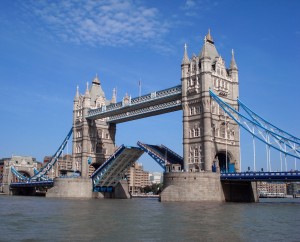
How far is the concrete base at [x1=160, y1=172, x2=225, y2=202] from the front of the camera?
5697 cm

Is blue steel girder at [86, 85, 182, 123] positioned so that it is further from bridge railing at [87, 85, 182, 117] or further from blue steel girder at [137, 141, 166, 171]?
blue steel girder at [137, 141, 166, 171]

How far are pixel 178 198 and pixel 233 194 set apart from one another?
31.9 feet

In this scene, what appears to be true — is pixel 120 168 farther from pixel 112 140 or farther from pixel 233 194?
pixel 233 194

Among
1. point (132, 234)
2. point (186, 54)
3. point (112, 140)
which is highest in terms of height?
point (186, 54)

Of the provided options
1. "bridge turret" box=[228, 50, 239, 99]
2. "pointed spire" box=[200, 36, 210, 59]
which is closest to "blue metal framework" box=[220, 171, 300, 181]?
"bridge turret" box=[228, 50, 239, 99]

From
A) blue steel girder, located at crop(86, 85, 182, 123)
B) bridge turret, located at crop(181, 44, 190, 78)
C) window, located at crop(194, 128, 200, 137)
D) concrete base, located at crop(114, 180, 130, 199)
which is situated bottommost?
concrete base, located at crop(114, 180, 130, 199)

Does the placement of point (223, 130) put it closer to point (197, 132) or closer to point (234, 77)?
point (197, 132)

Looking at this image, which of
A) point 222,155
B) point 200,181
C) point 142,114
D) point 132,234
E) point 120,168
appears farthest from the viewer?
point 120,168

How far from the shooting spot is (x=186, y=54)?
68.6 metres

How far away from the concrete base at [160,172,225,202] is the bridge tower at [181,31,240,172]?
384cm

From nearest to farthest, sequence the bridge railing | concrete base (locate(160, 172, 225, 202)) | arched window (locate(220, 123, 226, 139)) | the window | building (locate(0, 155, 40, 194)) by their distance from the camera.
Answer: concrete base (locate(160, 172, 225, 202)) → the window → arched window (locate(220, 123, 226, 139)) → the bridge railing → building (locate(0, 155, 40, 194))

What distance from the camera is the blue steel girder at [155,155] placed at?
68.2 m

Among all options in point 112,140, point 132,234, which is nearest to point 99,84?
point 112,140

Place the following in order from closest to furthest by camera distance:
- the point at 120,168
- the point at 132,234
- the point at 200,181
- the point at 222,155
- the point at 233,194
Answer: the point at 132,234 → the point at 200,181 → the point at 233,194 → the point at 222,155 → the point at 120,168
